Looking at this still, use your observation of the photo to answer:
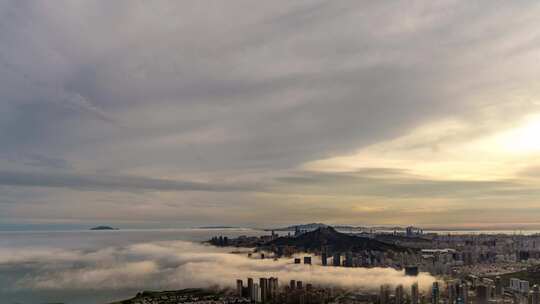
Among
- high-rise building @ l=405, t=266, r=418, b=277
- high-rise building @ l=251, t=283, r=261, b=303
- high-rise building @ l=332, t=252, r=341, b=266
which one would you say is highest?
high-rise building @ l=405, t=266, r=418, b=277

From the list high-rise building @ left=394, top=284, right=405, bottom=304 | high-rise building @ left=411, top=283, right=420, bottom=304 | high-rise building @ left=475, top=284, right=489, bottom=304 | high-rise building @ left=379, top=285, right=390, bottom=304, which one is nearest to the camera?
high-rise building @ left=475, top=284, right=489, bottom=304

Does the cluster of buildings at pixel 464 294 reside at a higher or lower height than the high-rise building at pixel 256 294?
higher

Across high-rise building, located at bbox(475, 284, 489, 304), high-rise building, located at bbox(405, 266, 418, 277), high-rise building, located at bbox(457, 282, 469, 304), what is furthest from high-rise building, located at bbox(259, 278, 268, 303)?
high-rise building, located at bbox(475, 284, 489, 304)

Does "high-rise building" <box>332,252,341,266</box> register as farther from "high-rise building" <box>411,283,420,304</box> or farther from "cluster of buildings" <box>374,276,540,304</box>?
"high-rise building" <box>411,283,420,304</box>

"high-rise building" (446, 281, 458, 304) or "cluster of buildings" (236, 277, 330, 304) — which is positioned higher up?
"high-rise building" (446, 281, 458, 304)

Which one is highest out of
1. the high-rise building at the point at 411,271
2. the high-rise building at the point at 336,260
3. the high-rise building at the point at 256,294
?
the high-rise building at the point at 411,271

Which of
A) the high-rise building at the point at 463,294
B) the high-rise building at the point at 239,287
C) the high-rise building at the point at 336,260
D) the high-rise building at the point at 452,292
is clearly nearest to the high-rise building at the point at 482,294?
the high-rise building at the point at 463,294

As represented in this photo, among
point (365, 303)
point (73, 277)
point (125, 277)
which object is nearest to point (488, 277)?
point (365, 303)

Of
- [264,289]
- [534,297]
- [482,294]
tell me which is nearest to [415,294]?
[482,294]

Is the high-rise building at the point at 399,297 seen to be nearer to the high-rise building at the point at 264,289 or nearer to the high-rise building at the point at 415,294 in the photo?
the high-rise building at the point at 415,294

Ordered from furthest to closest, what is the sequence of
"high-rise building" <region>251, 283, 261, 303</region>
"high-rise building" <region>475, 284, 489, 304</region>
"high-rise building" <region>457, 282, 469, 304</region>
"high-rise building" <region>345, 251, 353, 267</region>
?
"high-rise building" <region>345, 251, 353, 267</region> → "high-rise building" <region>251, 283, 261, 303</region> → "high-rise building" <region>475, 284, 489, 304</region> → "high-rise building" <region>457, 282, 469, 304</region>
